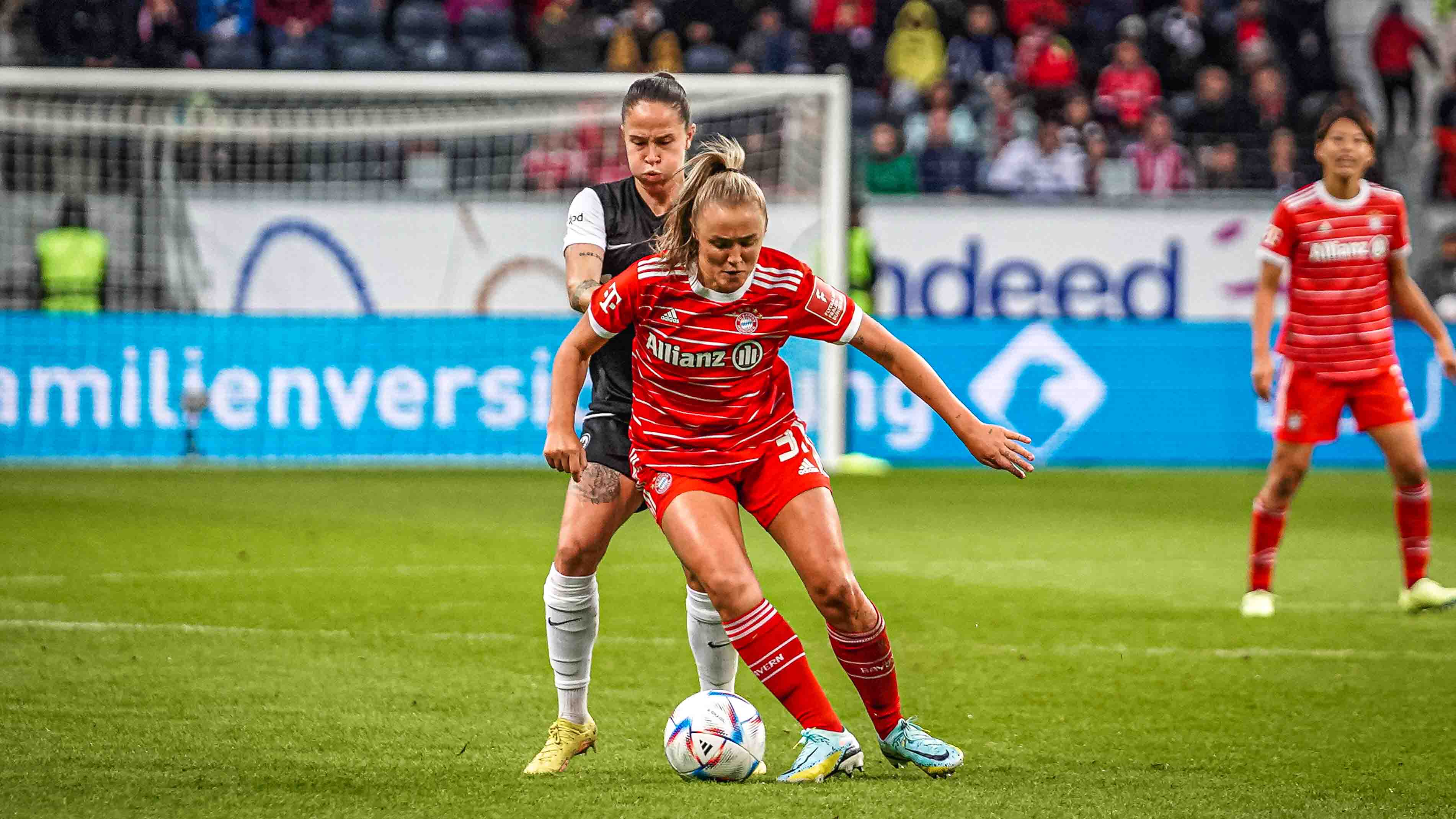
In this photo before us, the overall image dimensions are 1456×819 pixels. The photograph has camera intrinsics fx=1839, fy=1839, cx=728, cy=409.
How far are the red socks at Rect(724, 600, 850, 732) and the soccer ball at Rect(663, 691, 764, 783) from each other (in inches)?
4.4

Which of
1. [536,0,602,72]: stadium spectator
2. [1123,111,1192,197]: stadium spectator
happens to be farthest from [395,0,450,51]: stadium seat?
[1123,111,1192,197]: stadium spectator

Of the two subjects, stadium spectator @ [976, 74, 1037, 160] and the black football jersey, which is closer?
the black football jersey

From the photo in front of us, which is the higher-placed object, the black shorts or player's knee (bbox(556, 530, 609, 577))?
the black shorts

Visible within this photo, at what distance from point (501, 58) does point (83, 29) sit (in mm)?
3822

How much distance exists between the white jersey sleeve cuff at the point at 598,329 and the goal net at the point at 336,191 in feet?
31.7

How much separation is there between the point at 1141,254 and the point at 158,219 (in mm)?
8199

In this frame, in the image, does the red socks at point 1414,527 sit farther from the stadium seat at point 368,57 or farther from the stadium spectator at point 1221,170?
the stadium seat at point 368,57

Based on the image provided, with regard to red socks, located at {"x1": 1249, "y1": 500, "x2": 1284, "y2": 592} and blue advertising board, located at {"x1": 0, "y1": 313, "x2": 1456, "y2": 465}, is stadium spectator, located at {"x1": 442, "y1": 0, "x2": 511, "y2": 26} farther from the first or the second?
red socks, located at {"x1": 1249, "y1": 500, "x2": 1284, "y2": 592}

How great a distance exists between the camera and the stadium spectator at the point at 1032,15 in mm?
19469

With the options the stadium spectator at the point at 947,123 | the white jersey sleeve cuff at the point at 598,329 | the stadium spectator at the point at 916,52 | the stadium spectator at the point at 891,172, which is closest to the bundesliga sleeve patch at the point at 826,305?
the white jersey sleeve cuff at the point at 598,329

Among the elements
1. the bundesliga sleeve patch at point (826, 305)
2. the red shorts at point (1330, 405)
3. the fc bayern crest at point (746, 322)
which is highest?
the bundesliga sleeve patch at point (826, 305)

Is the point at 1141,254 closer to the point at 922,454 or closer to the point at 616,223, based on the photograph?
the point at 922,454

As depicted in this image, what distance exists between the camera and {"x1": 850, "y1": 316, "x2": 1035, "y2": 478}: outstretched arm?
15.1 ft

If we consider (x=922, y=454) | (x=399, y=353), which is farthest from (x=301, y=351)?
(x=922, y=454)
